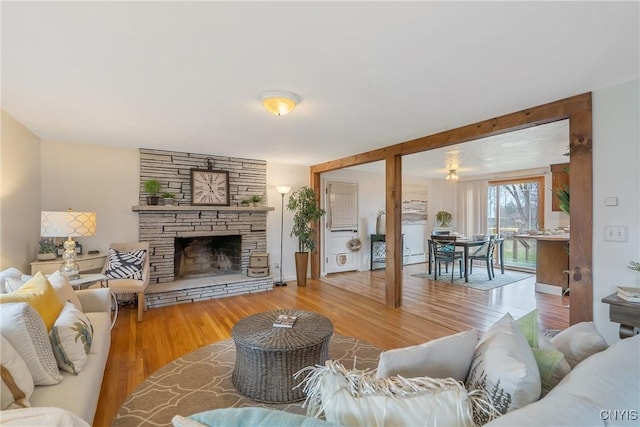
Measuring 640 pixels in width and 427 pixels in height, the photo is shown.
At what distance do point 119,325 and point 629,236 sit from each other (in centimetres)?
480

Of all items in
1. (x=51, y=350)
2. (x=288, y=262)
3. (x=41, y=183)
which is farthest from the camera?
(x=288, y=262)

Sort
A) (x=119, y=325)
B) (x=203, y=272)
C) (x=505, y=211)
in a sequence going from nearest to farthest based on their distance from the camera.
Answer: (x=119, y=325), (x=203, y=272), (x=505, y=211)

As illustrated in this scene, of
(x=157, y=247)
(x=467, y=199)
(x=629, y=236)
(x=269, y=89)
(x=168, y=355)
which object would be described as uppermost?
(x=269, y=89)

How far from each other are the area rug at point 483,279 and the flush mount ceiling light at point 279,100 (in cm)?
449

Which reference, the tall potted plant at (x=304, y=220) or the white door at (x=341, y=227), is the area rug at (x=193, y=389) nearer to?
the tall potted plant at (x=304, y=220)

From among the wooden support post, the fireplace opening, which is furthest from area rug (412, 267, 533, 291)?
the fireplace opening

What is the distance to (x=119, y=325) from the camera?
11.2 feet

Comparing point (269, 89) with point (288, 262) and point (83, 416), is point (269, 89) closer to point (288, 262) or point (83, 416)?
point (83, 416)

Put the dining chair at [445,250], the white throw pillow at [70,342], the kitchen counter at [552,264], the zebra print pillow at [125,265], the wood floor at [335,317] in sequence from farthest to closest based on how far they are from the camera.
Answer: the dining chair at [445,250] < the kitchen counter at [552,264] < the zebra print pillow at [125,265] < the wood floor at [335,317] < the white throw pillow at [70,342]

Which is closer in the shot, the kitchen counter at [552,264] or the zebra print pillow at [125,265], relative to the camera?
the zebra print pillow at [125,265]

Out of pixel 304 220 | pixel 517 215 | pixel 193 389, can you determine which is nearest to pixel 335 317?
pixel 193 389

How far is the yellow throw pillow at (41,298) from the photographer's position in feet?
5.30

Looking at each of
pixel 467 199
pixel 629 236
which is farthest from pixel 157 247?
pixel 467 199

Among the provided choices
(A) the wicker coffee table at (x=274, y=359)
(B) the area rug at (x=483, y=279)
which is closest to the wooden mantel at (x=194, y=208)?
(A) the wicker coffee table at (x=274, y=359)
